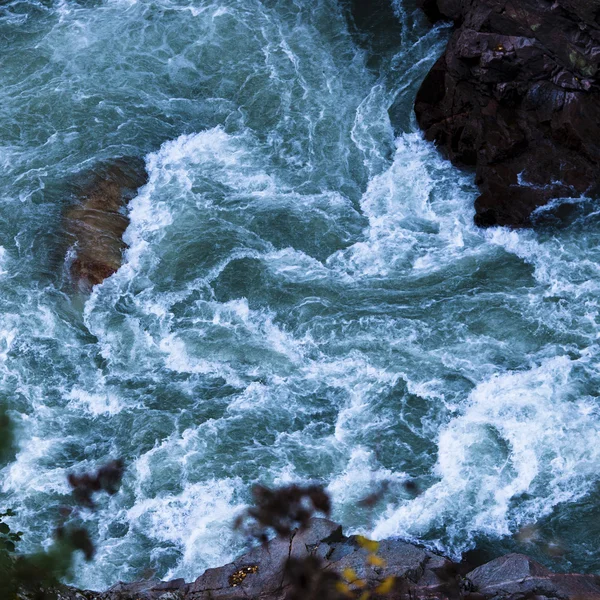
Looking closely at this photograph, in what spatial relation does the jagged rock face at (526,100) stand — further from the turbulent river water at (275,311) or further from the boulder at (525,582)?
the boulder at (525,582)

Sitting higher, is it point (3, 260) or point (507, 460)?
point (3, 260)

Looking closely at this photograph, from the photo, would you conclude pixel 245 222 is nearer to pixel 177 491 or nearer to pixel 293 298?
pixel 293 298

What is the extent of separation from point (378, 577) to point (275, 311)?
5977mm

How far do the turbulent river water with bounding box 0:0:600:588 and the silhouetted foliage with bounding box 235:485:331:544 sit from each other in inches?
17.6

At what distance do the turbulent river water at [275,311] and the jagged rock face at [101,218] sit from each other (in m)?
0.25

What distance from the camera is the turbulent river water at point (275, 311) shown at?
1346cm

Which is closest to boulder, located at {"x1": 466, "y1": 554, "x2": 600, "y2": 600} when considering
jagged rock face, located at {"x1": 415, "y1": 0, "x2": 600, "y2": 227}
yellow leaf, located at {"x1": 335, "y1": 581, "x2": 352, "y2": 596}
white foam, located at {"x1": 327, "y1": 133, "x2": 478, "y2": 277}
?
yellow leaf, located at {"x1": 335, "y1": 581, "x2": 352, "y2": 596}

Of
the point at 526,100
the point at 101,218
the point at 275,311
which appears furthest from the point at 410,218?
the point at 101,218

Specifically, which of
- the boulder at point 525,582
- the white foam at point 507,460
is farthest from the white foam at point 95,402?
the boulder at point 525,582

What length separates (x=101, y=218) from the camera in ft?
57.1

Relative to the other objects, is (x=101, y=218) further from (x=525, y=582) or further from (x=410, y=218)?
(x=525, y=582)

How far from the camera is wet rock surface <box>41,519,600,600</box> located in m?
11.2

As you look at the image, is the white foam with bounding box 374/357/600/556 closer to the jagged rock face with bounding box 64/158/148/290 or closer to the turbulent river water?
the turbulent river water

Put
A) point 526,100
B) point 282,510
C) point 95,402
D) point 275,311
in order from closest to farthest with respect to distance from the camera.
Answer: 1. point 282,510
2. point 95,402
3. point 275,311
4. point 526,100
